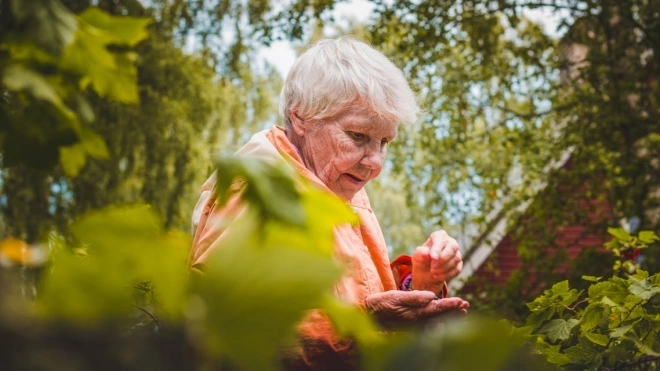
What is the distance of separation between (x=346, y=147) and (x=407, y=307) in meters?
0.88

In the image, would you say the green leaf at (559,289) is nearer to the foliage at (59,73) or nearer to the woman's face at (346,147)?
the woman's face at (346,147)

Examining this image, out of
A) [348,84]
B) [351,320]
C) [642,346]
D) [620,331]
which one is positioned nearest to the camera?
[351,320]

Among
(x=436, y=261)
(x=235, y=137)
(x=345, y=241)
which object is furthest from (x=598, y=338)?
(x=235, y=137)

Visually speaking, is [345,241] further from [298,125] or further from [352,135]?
[298,125]

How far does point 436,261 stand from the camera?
2.37m

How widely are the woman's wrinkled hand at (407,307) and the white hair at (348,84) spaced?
822 mm

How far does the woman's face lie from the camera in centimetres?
281

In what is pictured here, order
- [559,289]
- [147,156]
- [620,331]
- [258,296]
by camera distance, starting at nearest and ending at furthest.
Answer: [258,296] → [620,331] → [559,289] → [147,156]

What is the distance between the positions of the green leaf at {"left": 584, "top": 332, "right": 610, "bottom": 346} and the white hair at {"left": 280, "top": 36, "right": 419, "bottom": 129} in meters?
1.12

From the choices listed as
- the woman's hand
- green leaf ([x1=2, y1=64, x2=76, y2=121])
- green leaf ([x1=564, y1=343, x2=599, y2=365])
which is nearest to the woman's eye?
the woman's hand

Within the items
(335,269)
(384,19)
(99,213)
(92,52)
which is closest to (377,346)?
(335,269)

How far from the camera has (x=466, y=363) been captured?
0.44 metres

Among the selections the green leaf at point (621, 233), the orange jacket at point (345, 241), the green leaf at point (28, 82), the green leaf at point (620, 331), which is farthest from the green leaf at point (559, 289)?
the green leaf at point (28, 82)

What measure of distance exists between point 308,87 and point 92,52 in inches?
80.9
